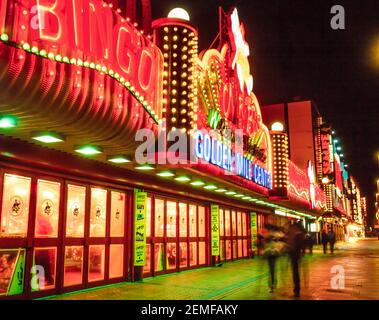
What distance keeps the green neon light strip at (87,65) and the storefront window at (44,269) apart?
13.1 feet

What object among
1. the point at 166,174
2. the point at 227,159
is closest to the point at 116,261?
the point at 166,174

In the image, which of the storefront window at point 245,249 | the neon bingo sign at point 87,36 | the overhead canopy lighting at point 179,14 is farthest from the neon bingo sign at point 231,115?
the storefront window at point 245,249

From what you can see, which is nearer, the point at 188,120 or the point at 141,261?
the point at 188,120

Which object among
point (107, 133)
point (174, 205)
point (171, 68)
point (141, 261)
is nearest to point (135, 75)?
point (107, 133)

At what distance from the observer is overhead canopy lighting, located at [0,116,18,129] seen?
21.7 feet

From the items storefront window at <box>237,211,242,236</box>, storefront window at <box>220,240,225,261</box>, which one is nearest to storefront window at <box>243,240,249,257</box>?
storefront window at <box>237,211,242,236</box>

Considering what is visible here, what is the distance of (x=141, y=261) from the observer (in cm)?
1305

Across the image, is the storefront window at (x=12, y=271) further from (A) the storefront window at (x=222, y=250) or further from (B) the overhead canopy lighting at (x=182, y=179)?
(A) the storefront window at (x=222, y=250)

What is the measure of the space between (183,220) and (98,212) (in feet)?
17.8

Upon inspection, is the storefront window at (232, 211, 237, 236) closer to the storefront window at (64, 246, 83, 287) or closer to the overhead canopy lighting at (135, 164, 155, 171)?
the overhead canopy lighting at (135, 164, 155, 171)

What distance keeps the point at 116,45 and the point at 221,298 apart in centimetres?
625

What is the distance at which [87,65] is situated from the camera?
22.5 ft

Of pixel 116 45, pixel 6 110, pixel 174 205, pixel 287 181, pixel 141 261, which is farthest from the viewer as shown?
pixel 287 181
